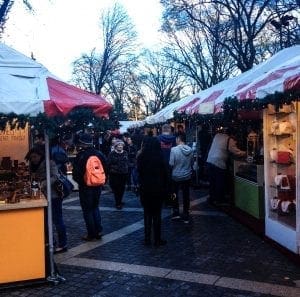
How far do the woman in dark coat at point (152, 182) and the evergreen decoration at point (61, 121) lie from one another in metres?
1.29

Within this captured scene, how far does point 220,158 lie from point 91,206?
12.6 feet

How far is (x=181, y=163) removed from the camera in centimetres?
918

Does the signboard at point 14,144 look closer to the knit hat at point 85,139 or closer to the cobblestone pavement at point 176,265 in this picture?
the cobblestone pavement at point 176,265

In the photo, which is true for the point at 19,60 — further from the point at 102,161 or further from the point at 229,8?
the point at 229,8

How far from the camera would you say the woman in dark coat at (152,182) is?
24.7 feet

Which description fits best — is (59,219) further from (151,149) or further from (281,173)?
(281,173)

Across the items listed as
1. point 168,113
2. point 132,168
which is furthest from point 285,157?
point 168,113

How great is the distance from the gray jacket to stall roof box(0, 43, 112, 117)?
136 inches

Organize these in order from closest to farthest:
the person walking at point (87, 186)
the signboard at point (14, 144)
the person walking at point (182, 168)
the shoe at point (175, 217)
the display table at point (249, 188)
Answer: the person walking at point (87, 186), the display table at point (249, 188), the person walking at point (182, 168), the shoe at point (175, 217), the signboard at point (14, 144)

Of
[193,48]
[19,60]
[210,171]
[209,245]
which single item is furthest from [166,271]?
[193,48]

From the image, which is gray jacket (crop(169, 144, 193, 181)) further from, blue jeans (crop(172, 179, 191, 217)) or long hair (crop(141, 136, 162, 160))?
long hair (crop(141, 136, 162, 160))

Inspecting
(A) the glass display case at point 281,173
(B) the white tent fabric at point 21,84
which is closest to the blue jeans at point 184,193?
(A) the glass display case at point 281,173

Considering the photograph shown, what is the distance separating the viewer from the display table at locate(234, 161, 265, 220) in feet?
29.2

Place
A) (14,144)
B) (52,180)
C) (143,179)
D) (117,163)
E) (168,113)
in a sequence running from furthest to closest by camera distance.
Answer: (168,113) → (117,163) → (14,144) → (143,179) → (52,180)
